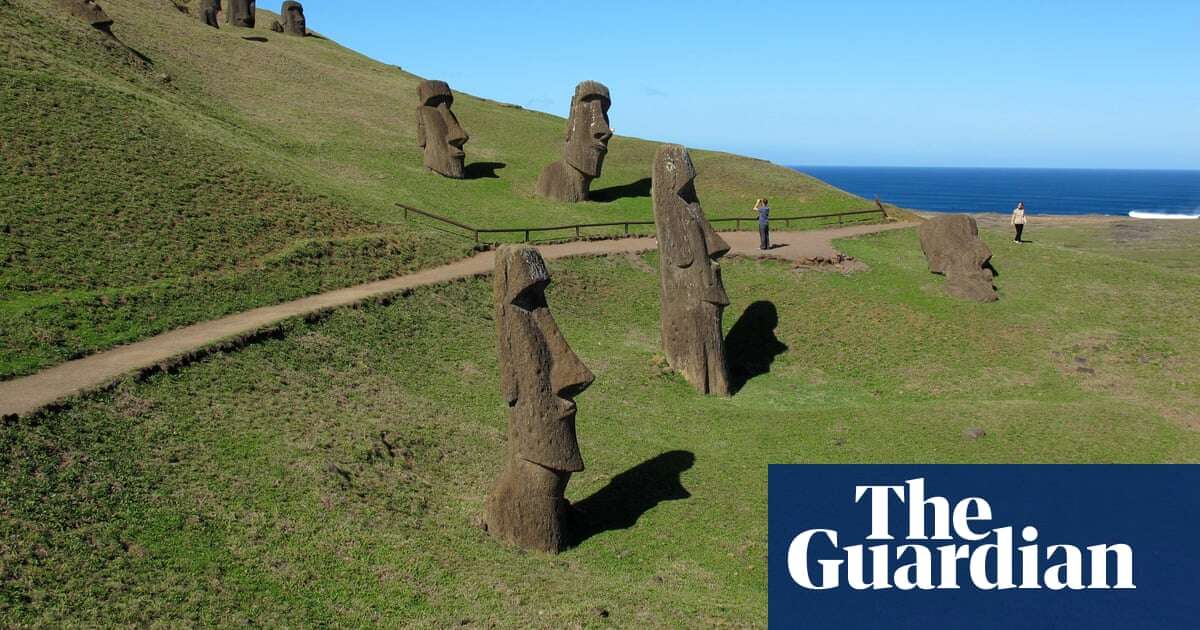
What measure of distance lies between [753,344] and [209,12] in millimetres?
54776

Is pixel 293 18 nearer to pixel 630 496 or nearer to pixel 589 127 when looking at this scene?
pixel 589 127

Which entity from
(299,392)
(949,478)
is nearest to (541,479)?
(299,392)

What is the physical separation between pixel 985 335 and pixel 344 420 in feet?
66.5

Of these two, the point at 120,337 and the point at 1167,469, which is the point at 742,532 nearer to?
the point at 1167,469

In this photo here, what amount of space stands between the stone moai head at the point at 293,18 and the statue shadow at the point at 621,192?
4037 centimetres

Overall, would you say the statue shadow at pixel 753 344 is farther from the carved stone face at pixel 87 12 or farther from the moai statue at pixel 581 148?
the carved stone face at pixel 87 12

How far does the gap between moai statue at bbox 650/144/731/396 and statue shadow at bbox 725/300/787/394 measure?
1.25 meters

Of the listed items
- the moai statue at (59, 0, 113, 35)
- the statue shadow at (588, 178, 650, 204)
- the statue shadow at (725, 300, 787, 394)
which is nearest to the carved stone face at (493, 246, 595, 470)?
the statue shadow at (725, 300, 787, 394)

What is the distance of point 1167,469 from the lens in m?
19.7

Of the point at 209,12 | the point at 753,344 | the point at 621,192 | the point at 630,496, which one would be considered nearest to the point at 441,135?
the point at 621,192

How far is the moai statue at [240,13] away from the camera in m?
68.4

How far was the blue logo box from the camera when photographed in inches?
531

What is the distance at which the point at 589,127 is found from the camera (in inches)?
A: 1598

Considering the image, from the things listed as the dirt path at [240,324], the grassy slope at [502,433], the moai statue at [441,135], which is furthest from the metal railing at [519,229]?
the moai statue at [441,135]
